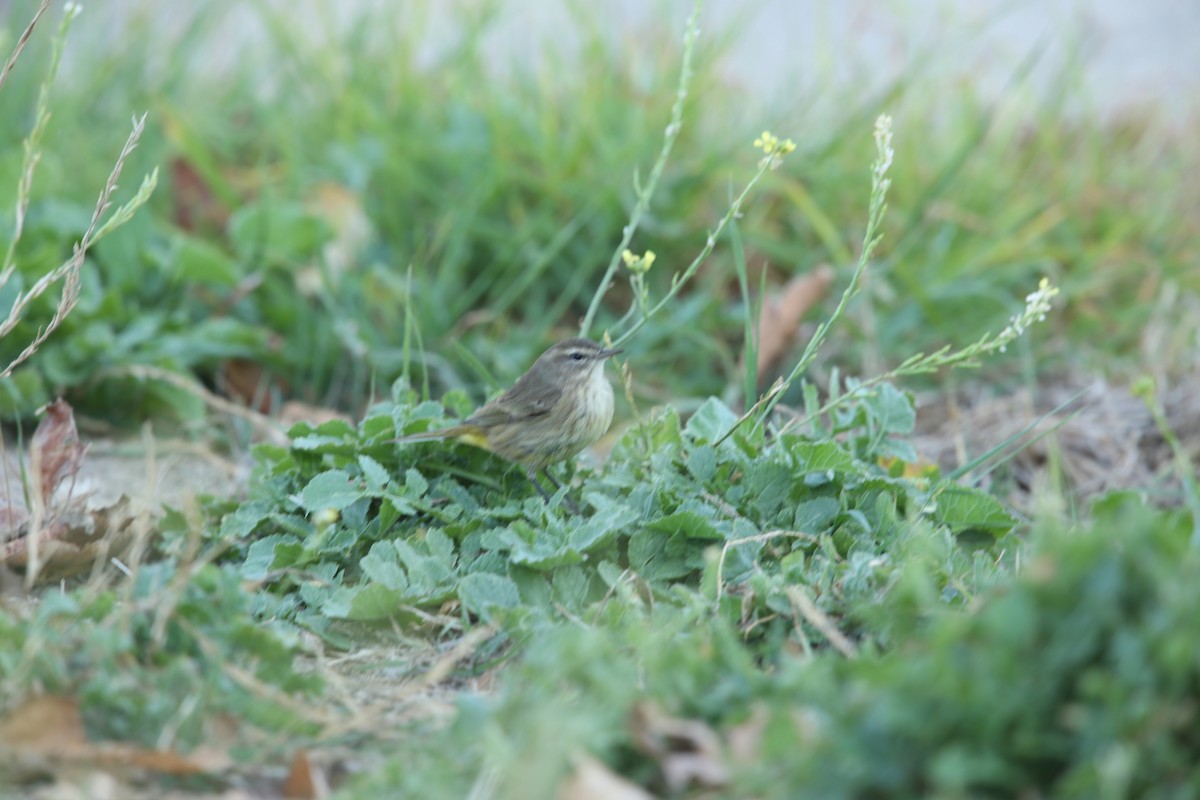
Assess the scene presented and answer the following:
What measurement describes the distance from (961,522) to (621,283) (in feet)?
9.51

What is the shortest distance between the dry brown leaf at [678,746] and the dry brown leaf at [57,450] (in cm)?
191

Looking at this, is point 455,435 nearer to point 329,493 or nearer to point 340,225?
point 329,493

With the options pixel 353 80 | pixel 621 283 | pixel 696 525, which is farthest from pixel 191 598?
pixel 353 80

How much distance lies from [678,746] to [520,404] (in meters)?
1.82

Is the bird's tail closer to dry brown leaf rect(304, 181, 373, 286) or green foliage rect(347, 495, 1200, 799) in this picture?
green foliage rect(347, 495, 1200, 799)

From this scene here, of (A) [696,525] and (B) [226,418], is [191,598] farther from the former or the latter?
(B) [226,418]

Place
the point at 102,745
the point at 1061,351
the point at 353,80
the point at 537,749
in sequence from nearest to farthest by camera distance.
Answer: the point at 537,749, the point at 102,745, the point at 1061,351, the point at 353,80

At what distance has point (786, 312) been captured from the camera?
5336mm

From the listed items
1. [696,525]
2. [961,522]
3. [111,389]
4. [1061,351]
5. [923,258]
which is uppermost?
[111,389]

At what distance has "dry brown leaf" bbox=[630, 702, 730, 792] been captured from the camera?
2078 millimetres

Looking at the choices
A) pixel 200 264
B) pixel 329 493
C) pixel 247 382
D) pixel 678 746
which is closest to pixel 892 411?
pixel 329 493

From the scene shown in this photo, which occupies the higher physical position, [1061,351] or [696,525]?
[696,525]

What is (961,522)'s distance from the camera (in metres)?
3.34

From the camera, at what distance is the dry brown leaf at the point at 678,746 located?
2.08 m
